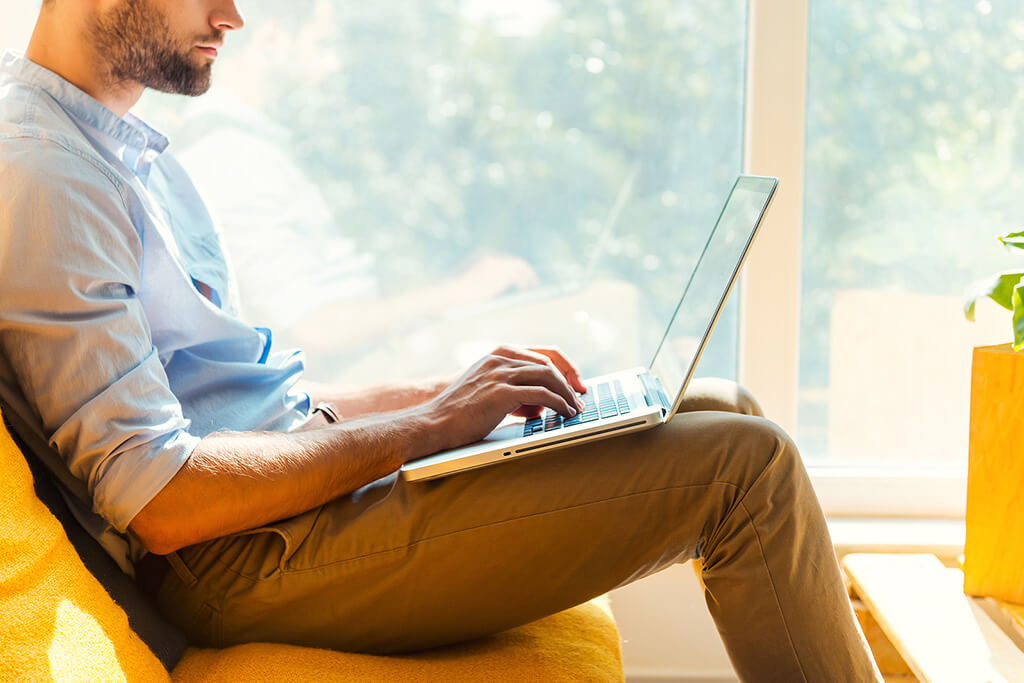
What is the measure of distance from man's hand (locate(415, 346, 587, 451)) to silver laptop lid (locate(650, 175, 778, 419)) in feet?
0.48

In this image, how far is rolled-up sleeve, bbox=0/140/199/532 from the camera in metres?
0.97

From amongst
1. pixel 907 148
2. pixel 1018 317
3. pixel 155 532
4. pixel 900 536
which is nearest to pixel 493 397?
pixel 155 532

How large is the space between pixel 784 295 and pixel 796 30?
514 millimetres

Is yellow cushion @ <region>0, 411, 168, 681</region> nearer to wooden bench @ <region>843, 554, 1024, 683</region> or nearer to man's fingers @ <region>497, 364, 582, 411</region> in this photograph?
man's fingers @ <region>497, 364, 582, 411</region>

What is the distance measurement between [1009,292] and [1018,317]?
79 mm

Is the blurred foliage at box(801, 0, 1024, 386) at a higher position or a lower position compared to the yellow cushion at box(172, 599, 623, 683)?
higher

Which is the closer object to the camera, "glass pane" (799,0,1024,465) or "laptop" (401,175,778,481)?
"laptop" (401,175,778,481)

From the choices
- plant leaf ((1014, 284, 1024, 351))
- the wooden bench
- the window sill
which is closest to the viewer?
the wooden bench

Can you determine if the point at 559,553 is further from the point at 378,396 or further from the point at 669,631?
the point at 669,631

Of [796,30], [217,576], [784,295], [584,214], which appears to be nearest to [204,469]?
[217,576]

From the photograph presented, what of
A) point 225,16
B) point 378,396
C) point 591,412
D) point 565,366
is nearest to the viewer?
point 591,412

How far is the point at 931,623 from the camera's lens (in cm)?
133

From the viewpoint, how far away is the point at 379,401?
157 cm

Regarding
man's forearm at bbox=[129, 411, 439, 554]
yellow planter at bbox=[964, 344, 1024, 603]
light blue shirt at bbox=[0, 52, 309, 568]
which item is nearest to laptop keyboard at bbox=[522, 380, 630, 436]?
man's forearm at bbox=[129, 411, 439, 554]
